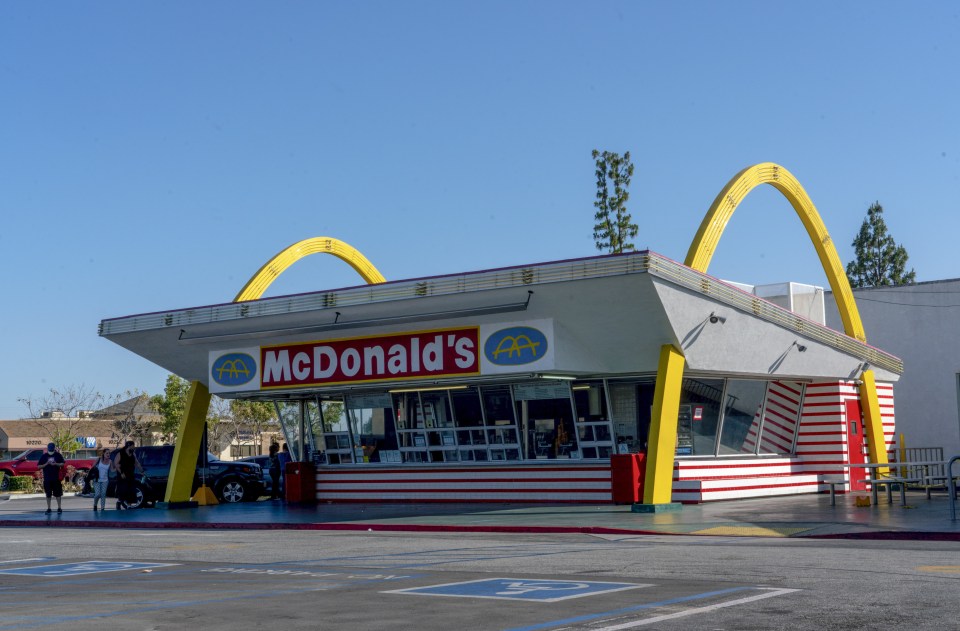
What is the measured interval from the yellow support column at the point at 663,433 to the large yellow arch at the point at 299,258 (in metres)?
9.89

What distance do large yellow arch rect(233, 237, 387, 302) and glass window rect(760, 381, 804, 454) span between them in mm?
11166

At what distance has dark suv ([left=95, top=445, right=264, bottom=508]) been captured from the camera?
3073cm

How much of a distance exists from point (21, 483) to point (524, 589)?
4169 cm

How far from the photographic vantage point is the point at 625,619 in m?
7.96

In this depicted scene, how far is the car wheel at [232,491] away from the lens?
3181 cm

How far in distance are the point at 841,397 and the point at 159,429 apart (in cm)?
6527

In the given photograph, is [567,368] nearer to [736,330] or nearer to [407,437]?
[736,330]

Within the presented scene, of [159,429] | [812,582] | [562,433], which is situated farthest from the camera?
[159,429]

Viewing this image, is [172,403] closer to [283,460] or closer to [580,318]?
[283,460]

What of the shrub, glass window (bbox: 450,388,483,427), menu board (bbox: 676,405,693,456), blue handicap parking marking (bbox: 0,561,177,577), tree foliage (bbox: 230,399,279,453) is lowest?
the shrub

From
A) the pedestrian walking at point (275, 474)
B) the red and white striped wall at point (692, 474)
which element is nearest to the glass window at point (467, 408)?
the red and white striped wall at point (692, 474)

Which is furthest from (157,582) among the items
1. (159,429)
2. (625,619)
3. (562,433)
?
(159,429)

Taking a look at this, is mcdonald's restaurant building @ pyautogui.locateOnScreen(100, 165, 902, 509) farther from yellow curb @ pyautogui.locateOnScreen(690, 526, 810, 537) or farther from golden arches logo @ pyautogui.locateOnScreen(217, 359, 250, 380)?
yellow curb @ pyautogui.locateOnScreen(690, 526, 810, 537)

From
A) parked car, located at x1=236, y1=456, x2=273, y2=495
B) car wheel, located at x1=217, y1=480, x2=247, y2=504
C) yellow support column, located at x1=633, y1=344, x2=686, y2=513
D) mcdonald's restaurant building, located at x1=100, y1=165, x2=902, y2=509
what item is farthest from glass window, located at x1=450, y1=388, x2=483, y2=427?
parked car, located at x1=236, y1=456, x2=273, y2=495
